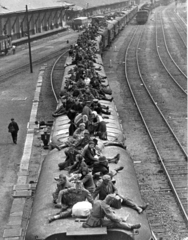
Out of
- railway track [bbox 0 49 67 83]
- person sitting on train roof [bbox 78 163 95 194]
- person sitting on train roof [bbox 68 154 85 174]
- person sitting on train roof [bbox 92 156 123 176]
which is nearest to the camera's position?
person sitting on train roof [bbox 78 163 95 194]

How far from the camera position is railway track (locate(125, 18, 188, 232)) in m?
16.2

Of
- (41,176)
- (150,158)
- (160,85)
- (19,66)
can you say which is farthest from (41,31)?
(41,176)

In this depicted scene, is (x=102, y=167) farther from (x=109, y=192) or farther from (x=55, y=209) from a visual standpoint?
(x=55, y=209)

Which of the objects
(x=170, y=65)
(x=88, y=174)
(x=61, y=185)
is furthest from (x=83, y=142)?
(x=170, y=65)

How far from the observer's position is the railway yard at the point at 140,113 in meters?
15.2

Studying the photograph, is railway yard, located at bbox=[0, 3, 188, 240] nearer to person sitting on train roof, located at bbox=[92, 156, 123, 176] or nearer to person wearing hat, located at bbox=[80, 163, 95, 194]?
person sitting on train roof, located at bbox=[92, 156, 123, 176]

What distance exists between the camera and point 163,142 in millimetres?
21547

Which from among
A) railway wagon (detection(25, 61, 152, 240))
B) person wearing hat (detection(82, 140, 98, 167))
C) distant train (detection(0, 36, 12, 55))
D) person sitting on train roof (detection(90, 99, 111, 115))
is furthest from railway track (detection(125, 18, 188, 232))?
distant train (detection(0, 36, 12, 55))

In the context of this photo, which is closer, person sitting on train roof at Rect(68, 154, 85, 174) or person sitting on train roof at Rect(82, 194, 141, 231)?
person sitting on train roof at Rect(82, 194, 141, 231)

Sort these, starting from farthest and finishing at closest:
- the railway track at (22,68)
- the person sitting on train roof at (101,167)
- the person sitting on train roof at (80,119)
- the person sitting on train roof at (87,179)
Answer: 1. the railway track at (22,68)
2. the person sitting on train roof at (80,119)
3. the person sitting on train roof at (101,167)
4. the person sitting on train roof at (87,179)

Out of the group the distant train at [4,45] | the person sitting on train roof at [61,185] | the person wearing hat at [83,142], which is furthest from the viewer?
the distant train at [4,45]

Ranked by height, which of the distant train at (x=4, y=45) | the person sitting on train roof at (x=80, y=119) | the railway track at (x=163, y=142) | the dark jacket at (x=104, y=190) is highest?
the person sitting on train roof at (x=80, y=119)

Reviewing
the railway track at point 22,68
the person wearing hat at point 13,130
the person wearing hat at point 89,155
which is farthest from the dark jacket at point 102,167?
the railway track at point 22,68

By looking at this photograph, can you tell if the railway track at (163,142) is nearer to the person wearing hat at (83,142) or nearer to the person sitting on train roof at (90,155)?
the person sitting on train roof at (90,155)
